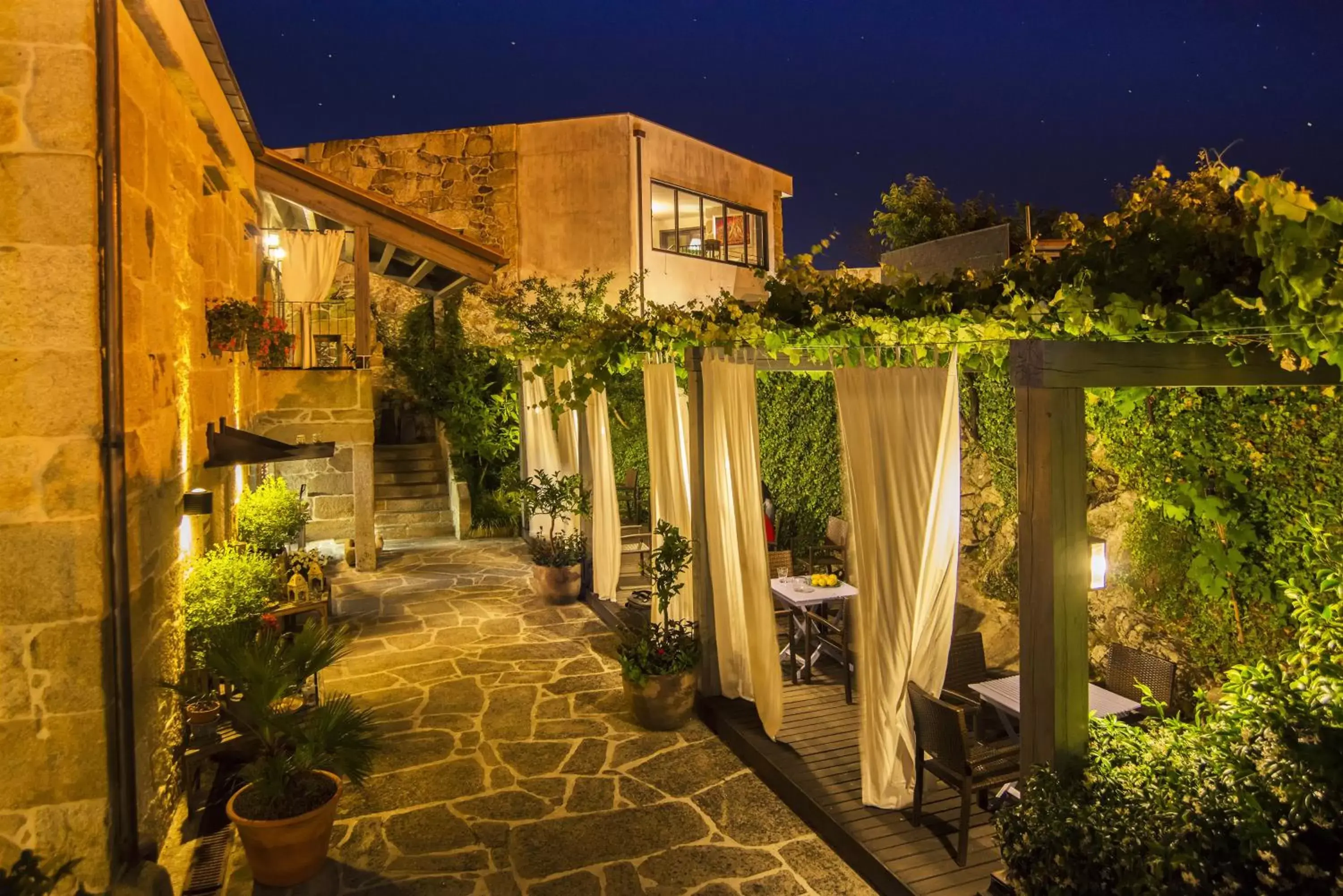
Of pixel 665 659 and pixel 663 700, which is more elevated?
pixel 665 659

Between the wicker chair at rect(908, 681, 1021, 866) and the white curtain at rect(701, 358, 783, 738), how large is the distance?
1433 mm

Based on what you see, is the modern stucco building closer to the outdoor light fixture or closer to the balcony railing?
the balcony railing

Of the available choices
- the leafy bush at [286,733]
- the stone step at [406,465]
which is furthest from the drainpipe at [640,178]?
the leafy bush at [286,733]

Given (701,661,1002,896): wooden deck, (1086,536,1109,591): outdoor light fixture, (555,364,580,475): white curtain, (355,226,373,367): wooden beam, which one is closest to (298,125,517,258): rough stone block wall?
(355,226,373,367): wooden beam

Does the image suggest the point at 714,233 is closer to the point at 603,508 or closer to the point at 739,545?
the point at 603,508

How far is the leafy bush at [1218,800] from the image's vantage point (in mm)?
2879

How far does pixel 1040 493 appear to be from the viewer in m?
3.68

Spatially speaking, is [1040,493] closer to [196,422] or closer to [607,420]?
[196,422]

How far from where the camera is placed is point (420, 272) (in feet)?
50.5

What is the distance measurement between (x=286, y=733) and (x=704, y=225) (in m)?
16.4

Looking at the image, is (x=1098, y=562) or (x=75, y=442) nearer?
(x=75, y=442)

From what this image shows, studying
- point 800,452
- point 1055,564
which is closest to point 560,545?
point 800,452

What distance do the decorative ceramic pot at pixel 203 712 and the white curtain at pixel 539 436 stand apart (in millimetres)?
5875

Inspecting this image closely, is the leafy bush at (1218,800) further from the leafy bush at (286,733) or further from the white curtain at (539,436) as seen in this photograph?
the white curtain at (539,436)
